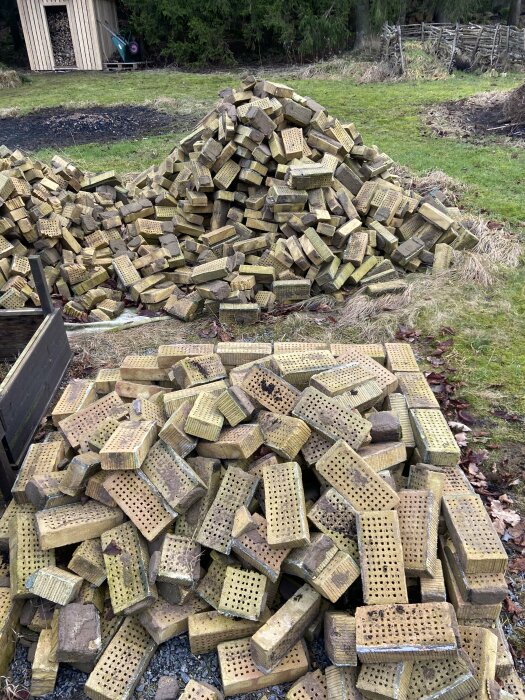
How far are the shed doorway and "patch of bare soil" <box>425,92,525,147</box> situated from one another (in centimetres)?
1710

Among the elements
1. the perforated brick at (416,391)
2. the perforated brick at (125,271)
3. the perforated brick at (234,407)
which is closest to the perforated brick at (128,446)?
the perforated brick at (234,407)

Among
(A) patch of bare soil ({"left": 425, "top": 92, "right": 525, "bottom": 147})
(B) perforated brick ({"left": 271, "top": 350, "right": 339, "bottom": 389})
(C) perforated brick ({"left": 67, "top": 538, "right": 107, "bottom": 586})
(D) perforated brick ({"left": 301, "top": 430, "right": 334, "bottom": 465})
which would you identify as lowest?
(C) perforated brick ({"left": 67, "top": 538, "right": 107, "bottom": 586})

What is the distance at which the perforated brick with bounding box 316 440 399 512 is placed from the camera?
3.22 metres

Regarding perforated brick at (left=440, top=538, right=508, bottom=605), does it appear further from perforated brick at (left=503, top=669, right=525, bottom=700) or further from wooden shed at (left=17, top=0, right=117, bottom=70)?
wooden shed at (left=17, top=0, right=117, bottom=70)

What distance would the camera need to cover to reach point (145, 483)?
3.33 metres

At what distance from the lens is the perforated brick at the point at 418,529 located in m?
2.98

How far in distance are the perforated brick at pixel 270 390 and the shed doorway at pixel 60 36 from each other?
25.2 m

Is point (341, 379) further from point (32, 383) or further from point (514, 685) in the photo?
point (32, 383)

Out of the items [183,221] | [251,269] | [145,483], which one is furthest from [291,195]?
[145,483]

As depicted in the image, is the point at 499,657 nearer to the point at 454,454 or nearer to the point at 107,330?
the point at 454,454

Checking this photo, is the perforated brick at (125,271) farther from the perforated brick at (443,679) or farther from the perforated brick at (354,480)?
the perforated brick at (443,679)

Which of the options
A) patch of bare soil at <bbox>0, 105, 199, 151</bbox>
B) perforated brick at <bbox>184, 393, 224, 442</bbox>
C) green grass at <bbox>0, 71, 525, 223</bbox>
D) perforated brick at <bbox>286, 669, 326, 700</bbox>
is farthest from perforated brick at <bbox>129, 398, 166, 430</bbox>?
patch of bare soil at <bbox>0, 105, 199, 151</bbox>

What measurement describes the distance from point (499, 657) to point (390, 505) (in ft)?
3.02

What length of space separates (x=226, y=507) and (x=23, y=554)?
1.25 meters
